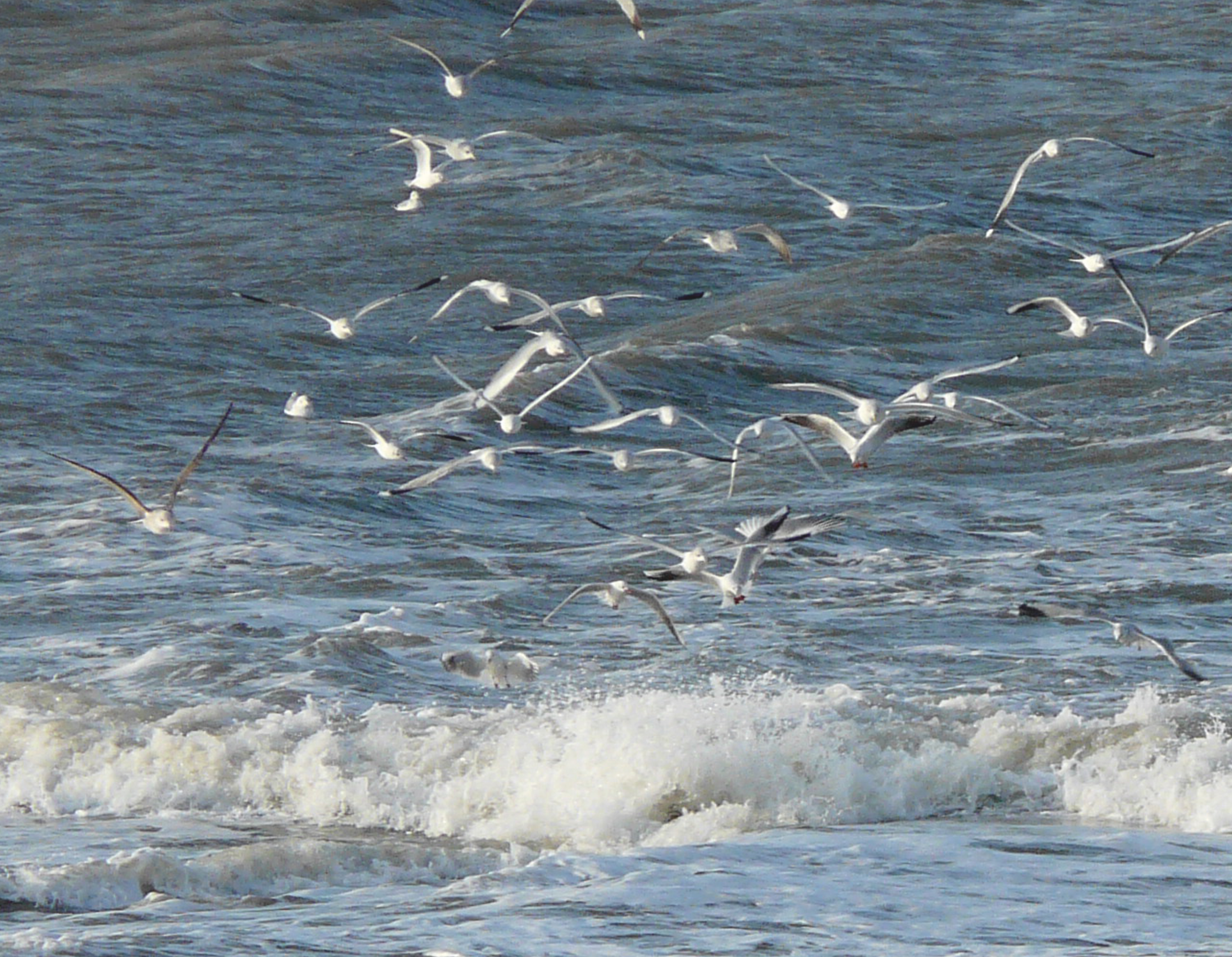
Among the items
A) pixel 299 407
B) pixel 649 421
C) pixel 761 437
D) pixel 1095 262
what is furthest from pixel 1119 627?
pixel 649 421

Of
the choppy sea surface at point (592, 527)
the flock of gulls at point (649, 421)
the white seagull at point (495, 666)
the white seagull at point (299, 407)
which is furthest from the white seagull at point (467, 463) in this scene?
the white seagull at point (299, 407)

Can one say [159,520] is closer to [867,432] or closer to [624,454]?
[624,454]

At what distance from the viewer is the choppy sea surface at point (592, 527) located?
32.7 ft

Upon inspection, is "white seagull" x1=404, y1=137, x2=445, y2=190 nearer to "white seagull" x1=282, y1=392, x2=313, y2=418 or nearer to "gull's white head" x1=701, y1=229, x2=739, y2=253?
"white seagull" x1=282, y1=392, x2=313, y2=418

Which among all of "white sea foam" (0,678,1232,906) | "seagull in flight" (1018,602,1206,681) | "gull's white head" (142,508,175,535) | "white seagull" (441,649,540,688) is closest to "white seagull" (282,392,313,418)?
"white sea foam" (0,678,1232,906)

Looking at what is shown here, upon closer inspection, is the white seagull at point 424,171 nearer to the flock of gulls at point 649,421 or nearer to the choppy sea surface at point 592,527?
the flock of gulls at point 649,421

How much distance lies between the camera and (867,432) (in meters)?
13.4

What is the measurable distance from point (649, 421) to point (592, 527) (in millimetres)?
4034

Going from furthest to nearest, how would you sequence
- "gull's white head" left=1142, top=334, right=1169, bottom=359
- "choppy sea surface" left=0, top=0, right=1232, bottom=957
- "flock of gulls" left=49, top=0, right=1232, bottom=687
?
"gull's white head" left=1142, top=334, right=1169, bottom=359 → "flock of gulls" left=49, top=0, right=1232, bottom=687 → "choppy sea surface" left=0, top=0, right=1232, bottom=957

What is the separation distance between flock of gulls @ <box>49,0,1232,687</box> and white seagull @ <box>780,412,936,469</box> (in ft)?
0.05

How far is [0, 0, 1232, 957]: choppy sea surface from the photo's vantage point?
996 cm

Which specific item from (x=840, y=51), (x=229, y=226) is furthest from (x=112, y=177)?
(x=840, y=51)

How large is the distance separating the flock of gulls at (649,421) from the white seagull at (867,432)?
0.05ft

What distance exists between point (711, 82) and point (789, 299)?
12.3 meters
